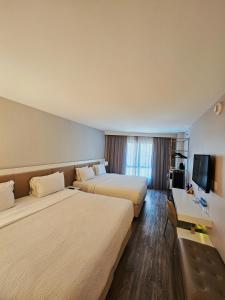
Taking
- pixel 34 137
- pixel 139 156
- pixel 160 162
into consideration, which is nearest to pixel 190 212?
pixel 34 137

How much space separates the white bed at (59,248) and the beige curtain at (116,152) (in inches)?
166

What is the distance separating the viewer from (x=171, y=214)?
264 cm

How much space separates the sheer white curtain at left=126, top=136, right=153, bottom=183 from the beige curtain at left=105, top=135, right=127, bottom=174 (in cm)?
21

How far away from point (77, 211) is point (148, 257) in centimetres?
121

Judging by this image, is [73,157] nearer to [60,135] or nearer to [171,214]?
[60,135]

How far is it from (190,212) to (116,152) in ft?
14.8

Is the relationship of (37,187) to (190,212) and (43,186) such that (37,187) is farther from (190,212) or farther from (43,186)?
(190,212)

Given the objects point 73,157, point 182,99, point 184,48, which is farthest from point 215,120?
point 73,157

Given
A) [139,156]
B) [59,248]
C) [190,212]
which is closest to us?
[59,248]

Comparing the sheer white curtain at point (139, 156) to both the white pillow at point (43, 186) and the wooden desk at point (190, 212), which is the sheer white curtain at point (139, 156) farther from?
the white pillow at point (43, 186)

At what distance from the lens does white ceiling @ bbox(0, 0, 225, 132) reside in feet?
2.82

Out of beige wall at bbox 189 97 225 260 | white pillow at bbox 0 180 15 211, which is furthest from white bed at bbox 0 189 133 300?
beige wall at bbox 189 97 225 260

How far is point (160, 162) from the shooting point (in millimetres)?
6348

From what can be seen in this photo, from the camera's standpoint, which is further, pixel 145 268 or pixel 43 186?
pixel 43 186
